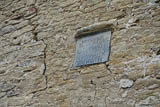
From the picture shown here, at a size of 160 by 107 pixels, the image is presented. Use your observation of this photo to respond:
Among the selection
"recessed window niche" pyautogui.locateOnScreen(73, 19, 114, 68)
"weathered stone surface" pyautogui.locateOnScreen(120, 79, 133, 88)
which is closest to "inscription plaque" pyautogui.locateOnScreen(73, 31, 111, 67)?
"recessed window niche" pyautogui.locateOnScreen(73, 19, 114, 68)

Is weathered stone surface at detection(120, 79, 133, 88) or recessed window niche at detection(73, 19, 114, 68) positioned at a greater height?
recessed window niche at detection(73, 19, 114, 68)

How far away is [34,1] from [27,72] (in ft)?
3.33

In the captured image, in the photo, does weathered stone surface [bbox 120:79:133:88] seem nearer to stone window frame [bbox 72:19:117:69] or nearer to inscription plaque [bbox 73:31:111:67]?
inscription plaque [bbox 73:31:111:67]

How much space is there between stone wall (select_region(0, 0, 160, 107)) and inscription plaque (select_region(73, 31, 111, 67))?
2.3 inches

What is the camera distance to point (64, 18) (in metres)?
3.31

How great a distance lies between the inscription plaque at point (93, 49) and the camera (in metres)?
2.86

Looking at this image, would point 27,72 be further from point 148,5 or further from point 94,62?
point 148,5

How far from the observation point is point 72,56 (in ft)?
9.95

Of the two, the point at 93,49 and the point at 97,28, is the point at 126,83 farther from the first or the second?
the point at 97,28

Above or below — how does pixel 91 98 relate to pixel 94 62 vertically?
below

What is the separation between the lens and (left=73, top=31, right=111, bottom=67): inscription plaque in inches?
113

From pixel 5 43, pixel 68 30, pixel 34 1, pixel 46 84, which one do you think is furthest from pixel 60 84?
pixel 34 1

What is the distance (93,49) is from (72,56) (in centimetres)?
25

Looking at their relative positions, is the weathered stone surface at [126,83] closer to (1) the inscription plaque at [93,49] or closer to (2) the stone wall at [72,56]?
(2) the stone wall at [72,56]
